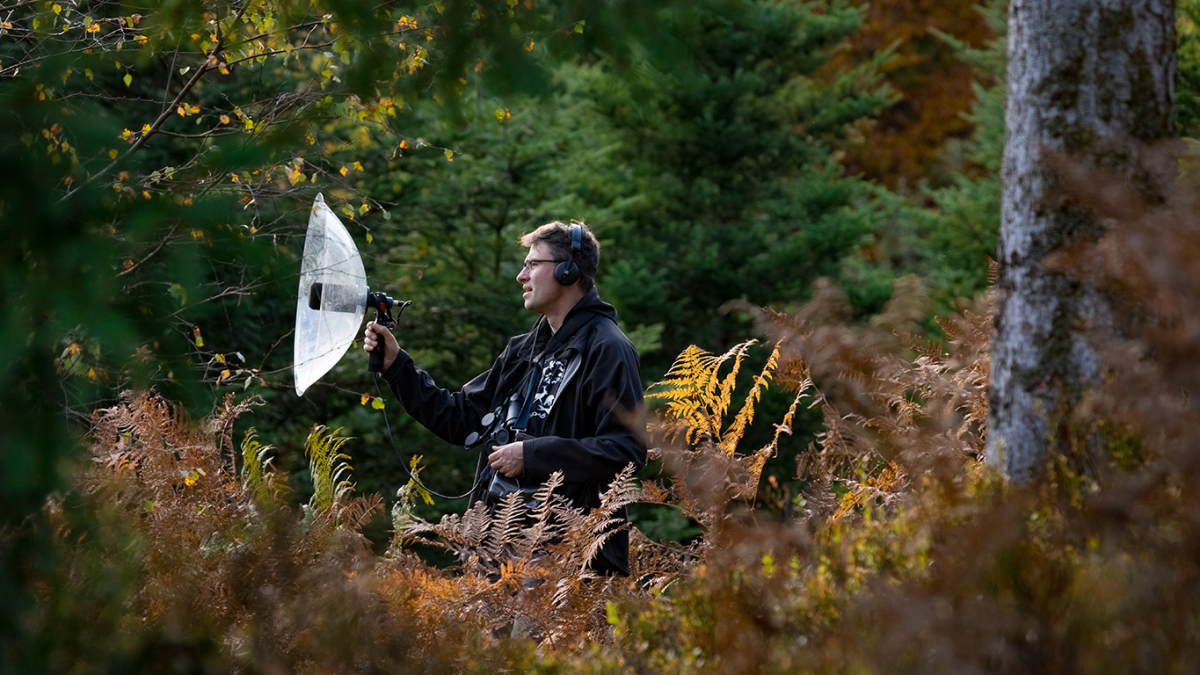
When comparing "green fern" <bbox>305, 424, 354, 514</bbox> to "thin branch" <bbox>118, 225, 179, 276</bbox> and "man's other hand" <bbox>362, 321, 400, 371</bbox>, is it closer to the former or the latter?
"man's other hand" <bbox>362, 321, 400, 371</bbox>

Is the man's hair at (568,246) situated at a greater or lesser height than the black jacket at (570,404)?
greater

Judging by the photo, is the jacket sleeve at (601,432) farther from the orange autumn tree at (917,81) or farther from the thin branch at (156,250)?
the orange autumn tree at (917,81)

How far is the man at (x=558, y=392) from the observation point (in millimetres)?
3762

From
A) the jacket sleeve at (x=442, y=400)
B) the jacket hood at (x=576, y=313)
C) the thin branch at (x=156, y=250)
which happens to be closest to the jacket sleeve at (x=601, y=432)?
the jacket hood at (x=576, y=313)

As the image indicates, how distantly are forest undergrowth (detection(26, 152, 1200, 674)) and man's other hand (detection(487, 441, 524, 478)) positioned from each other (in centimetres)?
28

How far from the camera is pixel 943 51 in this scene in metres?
20.3

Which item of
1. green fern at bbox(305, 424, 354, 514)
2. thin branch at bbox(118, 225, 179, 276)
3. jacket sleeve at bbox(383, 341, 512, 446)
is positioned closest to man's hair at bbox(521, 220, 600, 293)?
jacket sleeve at bbox(383, 341, 512, 446)

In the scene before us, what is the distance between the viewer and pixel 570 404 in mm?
3994

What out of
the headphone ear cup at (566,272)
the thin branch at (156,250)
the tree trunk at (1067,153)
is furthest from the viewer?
the headphone ear cup at (566,272)

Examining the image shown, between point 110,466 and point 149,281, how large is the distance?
2142 millimetres

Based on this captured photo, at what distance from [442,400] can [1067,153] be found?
267cm

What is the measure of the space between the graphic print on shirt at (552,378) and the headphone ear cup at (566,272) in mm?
287

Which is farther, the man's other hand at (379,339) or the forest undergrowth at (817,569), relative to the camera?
the man's other hand at (379,339)

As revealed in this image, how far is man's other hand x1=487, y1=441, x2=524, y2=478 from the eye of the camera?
3.76m
